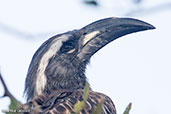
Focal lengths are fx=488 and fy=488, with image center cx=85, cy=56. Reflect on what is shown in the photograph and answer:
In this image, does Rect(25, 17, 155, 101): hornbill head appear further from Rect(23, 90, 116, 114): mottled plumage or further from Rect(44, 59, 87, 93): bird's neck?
Rect(23, 90, 116, 114): mottled plumage

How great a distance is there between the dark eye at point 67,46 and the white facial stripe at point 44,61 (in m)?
0.07

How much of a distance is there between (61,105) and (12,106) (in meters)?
1.24

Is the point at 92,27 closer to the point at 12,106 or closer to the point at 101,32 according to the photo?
the point at 101,32

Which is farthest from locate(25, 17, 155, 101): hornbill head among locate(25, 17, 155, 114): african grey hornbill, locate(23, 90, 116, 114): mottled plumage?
locate(23, 90, 116, 114): mottled plumage

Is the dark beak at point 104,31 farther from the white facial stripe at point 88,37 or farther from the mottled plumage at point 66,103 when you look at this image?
the mottled plumage at point 66,103

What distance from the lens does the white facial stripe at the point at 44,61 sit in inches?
209

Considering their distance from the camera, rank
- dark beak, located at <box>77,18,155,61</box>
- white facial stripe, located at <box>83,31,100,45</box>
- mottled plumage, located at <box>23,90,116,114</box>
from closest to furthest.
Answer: mottled plumage, located at <box>23,90,116,114</box>, dark beak, located at <box>77,18,155,61</box>, white facial stripe, located at <box>83,31,100,45</box>

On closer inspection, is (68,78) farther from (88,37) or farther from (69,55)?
Answer: (88,37)

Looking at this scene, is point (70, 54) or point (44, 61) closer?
point (44, 61)

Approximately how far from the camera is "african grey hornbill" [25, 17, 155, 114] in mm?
5309

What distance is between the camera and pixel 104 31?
212 inches

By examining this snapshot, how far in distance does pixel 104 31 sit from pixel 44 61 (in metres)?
0.75

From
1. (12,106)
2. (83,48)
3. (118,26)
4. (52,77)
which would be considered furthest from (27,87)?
(12,106)

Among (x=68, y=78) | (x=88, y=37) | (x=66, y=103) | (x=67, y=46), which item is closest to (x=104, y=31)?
(x=88, y=37)
